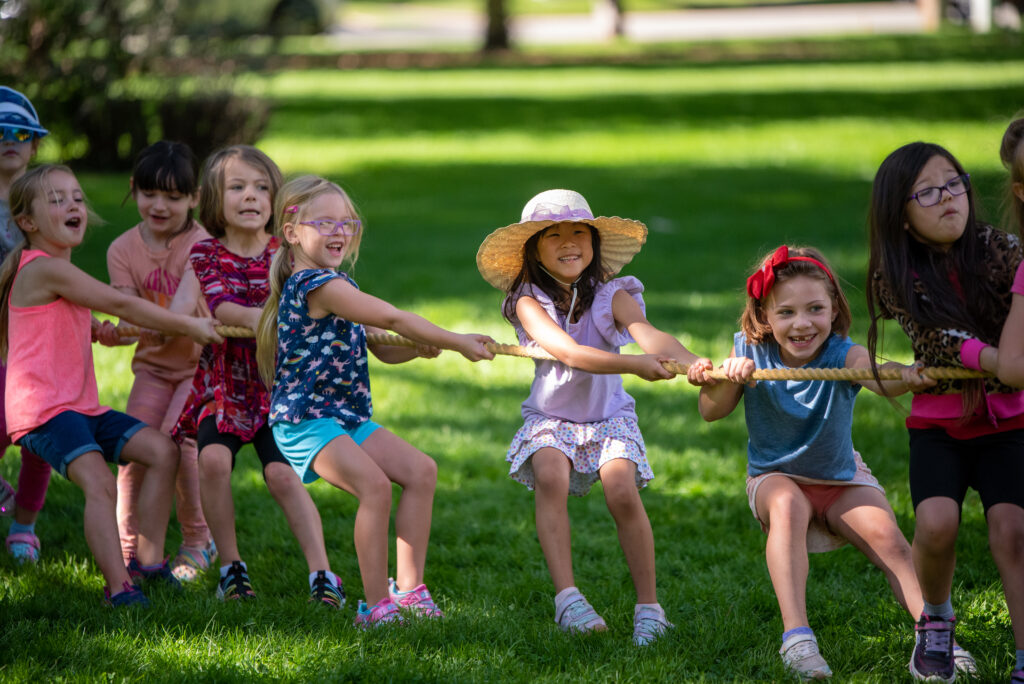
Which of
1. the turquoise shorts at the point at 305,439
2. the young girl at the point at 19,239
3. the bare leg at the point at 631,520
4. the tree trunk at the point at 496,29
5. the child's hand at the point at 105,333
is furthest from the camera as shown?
the tree trunk at the point at 496,29

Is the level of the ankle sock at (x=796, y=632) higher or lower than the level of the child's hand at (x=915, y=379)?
lower

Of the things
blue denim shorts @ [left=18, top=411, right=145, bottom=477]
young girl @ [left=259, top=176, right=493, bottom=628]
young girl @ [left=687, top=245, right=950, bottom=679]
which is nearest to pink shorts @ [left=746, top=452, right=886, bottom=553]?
young girl @ [left=687, top=245, right=950, bottom=679]

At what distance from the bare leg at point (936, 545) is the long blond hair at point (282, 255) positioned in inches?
85.6

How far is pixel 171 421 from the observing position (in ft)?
16.1

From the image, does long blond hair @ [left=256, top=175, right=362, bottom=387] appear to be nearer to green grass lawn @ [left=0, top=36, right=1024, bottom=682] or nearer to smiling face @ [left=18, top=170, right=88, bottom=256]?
smiling face @ [left=18, top=170, right=88, bottom=256]

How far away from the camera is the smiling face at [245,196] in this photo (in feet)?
15.4

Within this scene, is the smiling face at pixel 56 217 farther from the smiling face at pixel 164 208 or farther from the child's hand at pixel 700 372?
the child's hand at pixel 700 372

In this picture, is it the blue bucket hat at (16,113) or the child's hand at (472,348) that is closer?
the child's hand at (472,348)

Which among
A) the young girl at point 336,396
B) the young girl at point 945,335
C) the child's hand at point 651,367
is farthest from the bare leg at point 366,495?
the young girl at point 945,335

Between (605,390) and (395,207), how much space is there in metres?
9.94

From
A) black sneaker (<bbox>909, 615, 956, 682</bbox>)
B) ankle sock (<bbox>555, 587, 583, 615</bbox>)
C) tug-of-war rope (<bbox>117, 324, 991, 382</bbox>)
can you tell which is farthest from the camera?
ankle sock (<bbox>555, 587, 583, 615</bbox>)

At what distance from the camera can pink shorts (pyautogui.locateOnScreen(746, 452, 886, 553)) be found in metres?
3.95

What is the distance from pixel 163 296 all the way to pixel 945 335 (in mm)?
3130

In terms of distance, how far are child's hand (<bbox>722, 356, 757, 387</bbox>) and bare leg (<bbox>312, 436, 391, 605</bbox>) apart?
1285 mm
